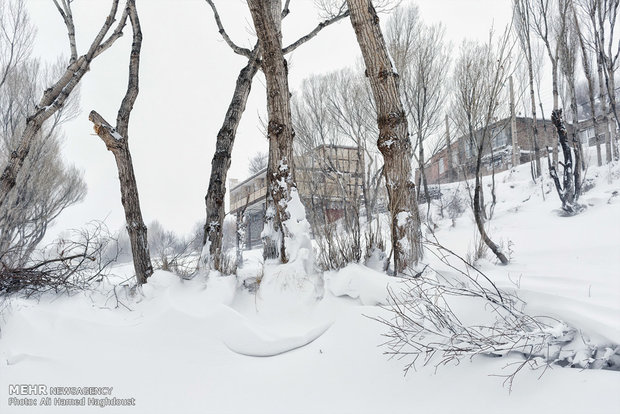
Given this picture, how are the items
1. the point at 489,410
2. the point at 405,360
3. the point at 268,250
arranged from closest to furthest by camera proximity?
1. the point at 489,410
2. the point at 405,360
3. the point at 268,250

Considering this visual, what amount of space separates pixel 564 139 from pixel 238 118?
560cm

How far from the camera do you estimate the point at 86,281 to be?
3.47m

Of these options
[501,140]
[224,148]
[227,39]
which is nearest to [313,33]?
[227,39]

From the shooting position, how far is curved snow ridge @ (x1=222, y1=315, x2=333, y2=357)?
2.61 m

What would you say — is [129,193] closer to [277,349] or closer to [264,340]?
[264,340]

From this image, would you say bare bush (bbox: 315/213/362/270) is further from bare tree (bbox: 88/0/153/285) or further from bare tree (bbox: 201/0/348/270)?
bare tree (bbox: 88/0/153/285)

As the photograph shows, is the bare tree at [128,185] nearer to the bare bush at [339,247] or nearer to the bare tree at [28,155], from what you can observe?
the bare bush at [339,247]

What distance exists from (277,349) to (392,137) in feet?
6.84

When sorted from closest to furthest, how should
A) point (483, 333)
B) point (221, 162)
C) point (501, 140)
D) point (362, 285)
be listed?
point (483, 333) < point (362, 285) < point (221, 162) < point (501, 140)

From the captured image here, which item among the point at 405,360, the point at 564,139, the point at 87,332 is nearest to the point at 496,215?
the point at 564,139

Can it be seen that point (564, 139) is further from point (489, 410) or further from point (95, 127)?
point (95, 127)

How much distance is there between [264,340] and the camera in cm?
265

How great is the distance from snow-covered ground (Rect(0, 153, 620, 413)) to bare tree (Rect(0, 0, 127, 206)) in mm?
2115

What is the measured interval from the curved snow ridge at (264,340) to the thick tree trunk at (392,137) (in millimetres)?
1088
